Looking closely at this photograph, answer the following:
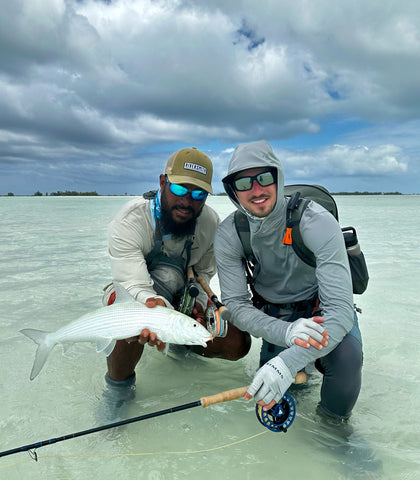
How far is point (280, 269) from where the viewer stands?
3.29 metres

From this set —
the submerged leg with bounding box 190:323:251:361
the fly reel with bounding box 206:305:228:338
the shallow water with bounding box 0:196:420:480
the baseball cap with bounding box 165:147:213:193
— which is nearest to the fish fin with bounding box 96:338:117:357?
the shallow water with bounding box 0:196:420:480

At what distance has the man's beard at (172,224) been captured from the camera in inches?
149

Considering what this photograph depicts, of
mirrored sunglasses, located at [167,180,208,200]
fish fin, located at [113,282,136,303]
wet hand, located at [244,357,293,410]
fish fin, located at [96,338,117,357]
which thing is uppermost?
mirrored sunglasses, located at [167,180,208,200]

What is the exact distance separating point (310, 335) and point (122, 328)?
1.32 metres

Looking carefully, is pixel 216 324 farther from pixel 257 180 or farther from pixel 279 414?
pixel 257 180

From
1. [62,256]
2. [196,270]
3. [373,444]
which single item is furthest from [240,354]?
[62,256]

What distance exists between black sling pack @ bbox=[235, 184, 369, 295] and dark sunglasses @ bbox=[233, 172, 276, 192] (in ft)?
0.78

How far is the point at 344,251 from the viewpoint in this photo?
287cm

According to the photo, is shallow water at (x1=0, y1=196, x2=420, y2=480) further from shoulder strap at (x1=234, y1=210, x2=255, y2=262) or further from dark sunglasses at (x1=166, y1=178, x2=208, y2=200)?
dark sunglasses at (x1=166, y1=178, x2=208, y2=200)

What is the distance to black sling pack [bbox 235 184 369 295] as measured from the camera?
10.00 feet

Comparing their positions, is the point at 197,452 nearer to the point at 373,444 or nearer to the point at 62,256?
the point at 373,444

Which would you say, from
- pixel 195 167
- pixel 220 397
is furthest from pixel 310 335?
pixel 195 167

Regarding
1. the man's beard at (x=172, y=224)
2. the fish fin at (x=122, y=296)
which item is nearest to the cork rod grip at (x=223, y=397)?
the fish fin at (x=122, y=296)

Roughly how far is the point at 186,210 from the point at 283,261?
106cm
